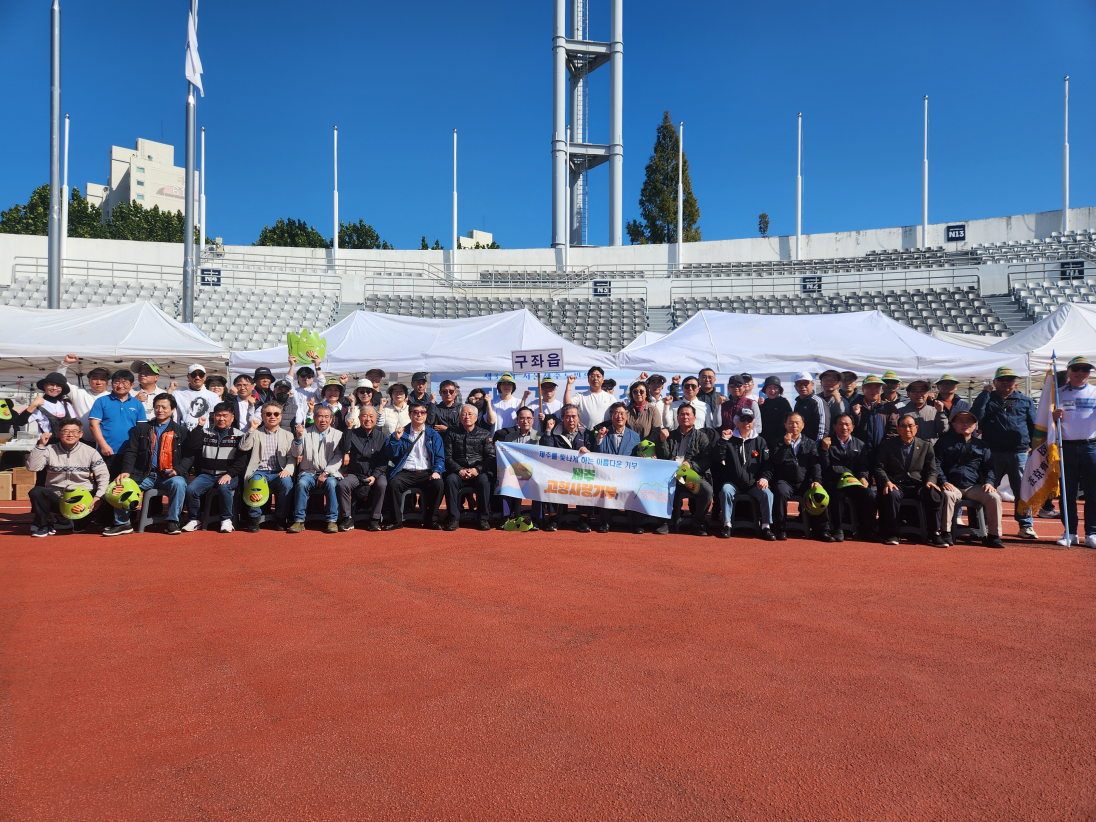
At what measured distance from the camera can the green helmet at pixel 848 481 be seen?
7641 mm

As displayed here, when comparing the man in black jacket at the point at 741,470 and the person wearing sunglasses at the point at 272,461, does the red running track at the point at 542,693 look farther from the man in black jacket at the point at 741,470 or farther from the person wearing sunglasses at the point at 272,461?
the person wearing sunglasses at the point at 272,461

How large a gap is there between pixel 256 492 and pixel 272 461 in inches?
17.9

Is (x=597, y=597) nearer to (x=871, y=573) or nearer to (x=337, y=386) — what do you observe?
(x=871, y=573)

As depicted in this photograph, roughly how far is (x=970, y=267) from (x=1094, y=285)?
390cm

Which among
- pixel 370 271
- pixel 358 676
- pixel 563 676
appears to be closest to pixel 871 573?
pixel 563 676

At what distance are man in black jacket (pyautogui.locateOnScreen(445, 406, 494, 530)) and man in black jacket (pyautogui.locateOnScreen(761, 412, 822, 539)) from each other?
128 inches

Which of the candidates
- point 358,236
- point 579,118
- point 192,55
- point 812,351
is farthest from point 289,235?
point 812,351

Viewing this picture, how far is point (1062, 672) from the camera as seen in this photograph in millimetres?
3809

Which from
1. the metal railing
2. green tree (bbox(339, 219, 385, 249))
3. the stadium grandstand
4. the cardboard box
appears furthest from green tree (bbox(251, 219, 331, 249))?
the cardboard box

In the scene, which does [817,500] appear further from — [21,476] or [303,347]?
[21,476]

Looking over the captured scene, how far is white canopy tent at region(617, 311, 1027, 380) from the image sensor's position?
11234 mm

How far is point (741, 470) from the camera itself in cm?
799

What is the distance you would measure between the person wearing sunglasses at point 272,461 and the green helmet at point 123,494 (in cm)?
110

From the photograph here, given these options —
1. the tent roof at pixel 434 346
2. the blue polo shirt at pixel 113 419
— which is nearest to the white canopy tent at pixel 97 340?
the tent roof at pixel 434 346
